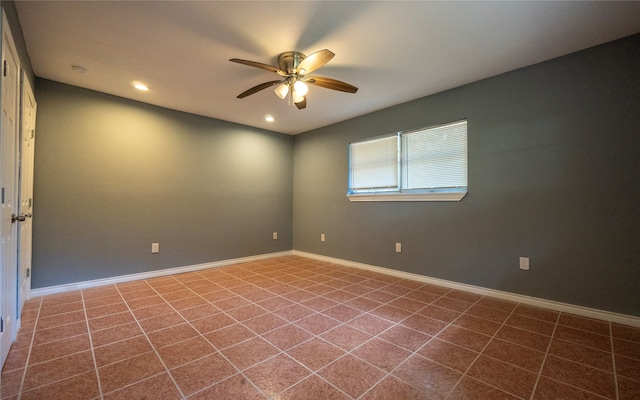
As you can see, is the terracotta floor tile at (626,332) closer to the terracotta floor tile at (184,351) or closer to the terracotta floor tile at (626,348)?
the terracotta floor tile at (626,348)

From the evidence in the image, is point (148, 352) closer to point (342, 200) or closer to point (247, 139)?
point (342, 200)

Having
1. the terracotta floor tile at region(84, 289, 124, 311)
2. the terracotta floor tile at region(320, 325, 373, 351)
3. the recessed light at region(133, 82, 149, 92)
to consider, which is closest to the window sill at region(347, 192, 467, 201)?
the terracotta floor tile at region(320, 325, 373, 351)

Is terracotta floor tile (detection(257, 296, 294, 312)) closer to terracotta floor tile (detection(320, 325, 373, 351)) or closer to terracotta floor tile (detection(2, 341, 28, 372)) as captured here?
terracotta floor tile (detection(320, 325, 373, 351))

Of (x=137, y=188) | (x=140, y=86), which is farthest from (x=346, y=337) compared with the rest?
(x=140, y=86)

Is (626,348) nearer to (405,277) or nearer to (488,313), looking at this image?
(488,313)

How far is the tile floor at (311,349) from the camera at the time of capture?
57.0 inches

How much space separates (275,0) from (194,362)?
7.82ft

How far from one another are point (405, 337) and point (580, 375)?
0.98 metres

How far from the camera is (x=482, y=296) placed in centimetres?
286

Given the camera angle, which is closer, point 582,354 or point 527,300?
point 582,354

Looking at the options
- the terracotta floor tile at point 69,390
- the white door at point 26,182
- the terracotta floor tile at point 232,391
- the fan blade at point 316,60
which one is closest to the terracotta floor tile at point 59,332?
the white door at point 26,182

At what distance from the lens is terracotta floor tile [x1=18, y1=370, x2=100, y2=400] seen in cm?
137

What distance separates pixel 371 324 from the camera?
2215 mm

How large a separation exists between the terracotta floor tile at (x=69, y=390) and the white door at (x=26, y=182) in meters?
1.33
